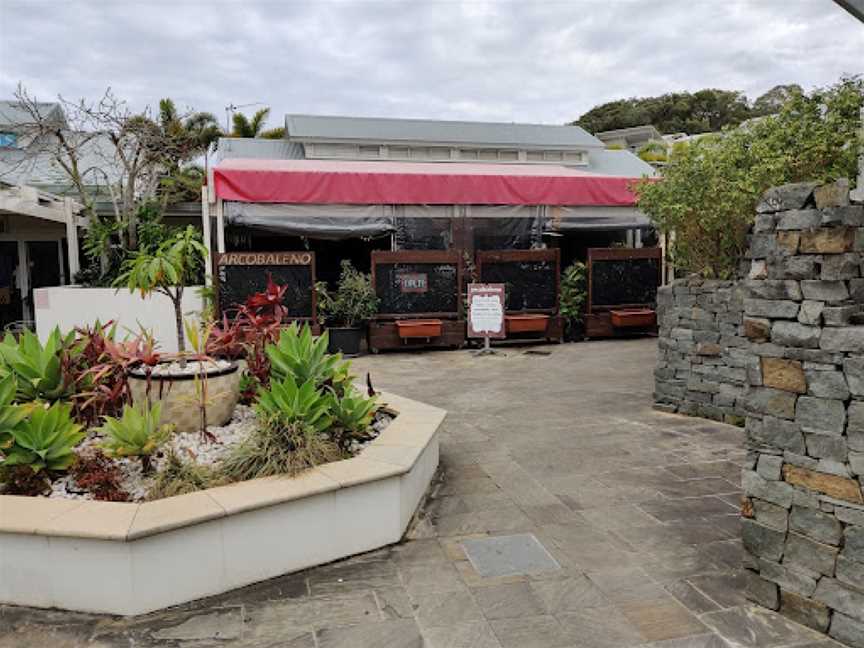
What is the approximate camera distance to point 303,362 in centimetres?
439

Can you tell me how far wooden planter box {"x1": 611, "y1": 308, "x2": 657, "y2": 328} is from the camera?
1105 centimetres

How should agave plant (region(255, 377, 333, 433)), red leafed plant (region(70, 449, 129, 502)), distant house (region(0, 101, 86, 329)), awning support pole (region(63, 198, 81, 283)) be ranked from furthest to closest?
1. distant house (region(0, 101, 86, 329))
2. awning support pole (region(63, 198, 81, 283))
3. agave plant (region(255, 377, 333, 433))
4. red leafed plant (region(70, 449, 129, 502))

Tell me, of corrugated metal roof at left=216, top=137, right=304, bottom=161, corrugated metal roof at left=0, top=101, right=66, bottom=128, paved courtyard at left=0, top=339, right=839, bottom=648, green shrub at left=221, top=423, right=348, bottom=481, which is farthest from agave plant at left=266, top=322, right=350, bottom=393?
corrugated metal roof at left=0, top=101, right=66, bottom=128

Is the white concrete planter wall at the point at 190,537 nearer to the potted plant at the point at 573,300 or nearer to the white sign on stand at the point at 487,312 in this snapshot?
the white sign on stand at the point at 487,312

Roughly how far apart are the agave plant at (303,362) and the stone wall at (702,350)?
11.3 ft

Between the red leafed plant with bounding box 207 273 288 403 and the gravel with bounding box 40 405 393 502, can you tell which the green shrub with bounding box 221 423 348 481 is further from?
the red leafed plant with bounding box 207 273 288 403

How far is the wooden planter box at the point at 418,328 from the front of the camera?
33.3 ft

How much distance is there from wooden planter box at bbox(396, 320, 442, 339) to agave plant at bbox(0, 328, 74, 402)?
617cm

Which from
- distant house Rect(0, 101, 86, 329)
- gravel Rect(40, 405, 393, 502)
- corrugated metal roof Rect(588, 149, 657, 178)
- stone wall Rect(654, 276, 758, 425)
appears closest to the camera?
gravel Rect(40, 405, 393, 502)

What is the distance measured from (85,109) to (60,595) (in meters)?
10.1

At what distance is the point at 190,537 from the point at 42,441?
1.15m

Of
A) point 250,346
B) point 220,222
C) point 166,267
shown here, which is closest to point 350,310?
point 220,222

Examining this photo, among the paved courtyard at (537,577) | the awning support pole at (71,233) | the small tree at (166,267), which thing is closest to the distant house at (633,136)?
the awning support pole at (71,233)

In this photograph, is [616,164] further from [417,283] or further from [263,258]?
[263,258]
